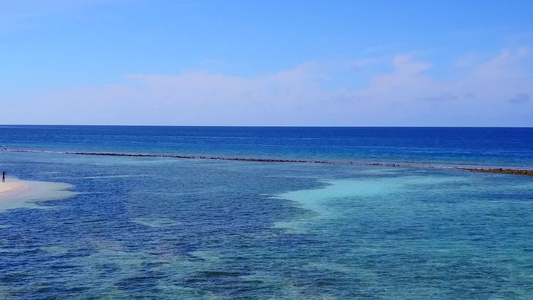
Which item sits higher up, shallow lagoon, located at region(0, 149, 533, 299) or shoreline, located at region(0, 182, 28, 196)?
shoreline, located at region(0, 182, 28, 196)

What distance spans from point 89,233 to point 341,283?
16732 millimetres

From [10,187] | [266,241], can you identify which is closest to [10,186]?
[10,187]

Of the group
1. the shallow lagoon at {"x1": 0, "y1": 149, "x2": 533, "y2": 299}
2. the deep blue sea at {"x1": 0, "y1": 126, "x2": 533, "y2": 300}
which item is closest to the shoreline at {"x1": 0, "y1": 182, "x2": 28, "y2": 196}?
the deep blue sea at {"x1": 0, "y1": 126, "x2": 533, "y2": 300}

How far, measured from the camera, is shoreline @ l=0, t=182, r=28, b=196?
172 feet

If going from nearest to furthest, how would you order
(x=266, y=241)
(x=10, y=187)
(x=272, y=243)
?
(x=272, y=243), (x=266, y=241), (x=10, y=187)

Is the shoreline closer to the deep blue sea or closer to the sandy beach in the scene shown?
the sandy beach

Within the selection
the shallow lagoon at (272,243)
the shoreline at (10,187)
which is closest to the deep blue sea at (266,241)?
the shallow lagoon at (272,243)

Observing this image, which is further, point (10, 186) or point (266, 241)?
point (10, 186)

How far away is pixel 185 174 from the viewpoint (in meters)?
74.6

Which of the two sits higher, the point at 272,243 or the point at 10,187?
the point at 10,187

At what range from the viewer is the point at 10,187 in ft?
181

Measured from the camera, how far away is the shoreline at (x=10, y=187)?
52344mm

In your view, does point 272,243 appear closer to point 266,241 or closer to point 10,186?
point 266,241

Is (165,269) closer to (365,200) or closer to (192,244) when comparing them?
(192,244)
